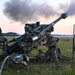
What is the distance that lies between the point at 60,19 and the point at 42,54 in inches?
120

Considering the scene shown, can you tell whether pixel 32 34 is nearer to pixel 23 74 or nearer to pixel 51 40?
pixel 51 40

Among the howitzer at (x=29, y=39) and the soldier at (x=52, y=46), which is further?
the soldier at (x=52, y=46)

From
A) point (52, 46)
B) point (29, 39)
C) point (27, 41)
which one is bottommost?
point (52, 46)

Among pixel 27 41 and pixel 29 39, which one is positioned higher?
pixel 29 39

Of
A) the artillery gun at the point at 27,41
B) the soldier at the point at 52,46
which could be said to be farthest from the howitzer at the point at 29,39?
the soldier at the point at 52,46

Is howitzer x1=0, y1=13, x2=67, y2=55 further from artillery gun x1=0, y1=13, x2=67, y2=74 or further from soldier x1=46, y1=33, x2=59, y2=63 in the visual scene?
soldier x1=46, y1=33, x2=59, y2=63

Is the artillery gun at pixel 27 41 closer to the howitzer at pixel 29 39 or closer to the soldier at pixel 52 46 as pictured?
the howitzer at pixel 29 39

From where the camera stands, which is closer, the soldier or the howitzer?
the howitzer

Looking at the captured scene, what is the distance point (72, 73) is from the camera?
46.0ft

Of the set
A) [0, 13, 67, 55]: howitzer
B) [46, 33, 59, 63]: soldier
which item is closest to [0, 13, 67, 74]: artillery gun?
[0, 13, 67, 55]: howitzer

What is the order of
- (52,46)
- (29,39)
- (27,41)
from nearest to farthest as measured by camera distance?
(29,39), (27,41), (52,46)

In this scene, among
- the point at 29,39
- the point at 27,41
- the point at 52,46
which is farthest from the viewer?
the point at 52,46

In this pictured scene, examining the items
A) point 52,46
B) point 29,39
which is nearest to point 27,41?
point 29,39

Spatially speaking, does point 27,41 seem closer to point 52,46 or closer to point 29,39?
point 29,39
